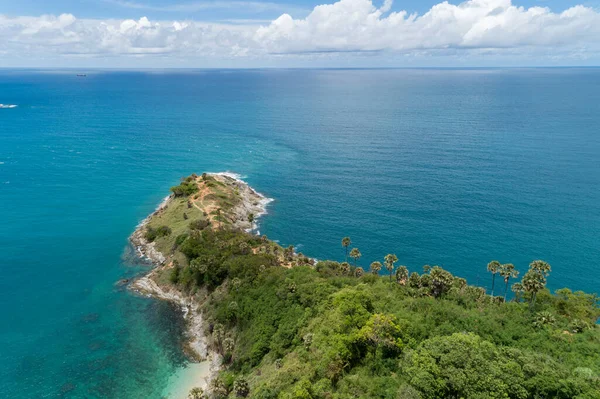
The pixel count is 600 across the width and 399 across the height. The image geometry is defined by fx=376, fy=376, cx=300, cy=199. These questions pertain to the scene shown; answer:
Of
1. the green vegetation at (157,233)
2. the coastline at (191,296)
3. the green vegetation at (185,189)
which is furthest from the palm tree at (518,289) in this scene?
the green vegetation at (185,189)

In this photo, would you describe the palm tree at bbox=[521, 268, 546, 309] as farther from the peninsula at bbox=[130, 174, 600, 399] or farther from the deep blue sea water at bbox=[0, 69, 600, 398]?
the deep blue sea water at bbox=[0, 69, 600, 398]

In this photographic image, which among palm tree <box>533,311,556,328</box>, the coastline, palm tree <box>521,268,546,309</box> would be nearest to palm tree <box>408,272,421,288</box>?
palm tree <box>521,268,546,309</box>

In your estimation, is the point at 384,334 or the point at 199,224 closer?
the point at 384,334

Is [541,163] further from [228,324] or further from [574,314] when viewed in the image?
[228,324]

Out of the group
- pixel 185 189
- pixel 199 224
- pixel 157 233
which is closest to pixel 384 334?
pixel 199 224

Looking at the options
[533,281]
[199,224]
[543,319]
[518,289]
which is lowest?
[199,224]

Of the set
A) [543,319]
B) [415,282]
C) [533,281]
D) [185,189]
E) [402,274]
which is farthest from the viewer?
[185,189]

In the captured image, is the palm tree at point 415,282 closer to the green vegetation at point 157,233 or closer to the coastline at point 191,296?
the coastline at point 191,296

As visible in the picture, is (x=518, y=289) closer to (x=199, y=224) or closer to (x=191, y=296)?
(x=191, y=296)
